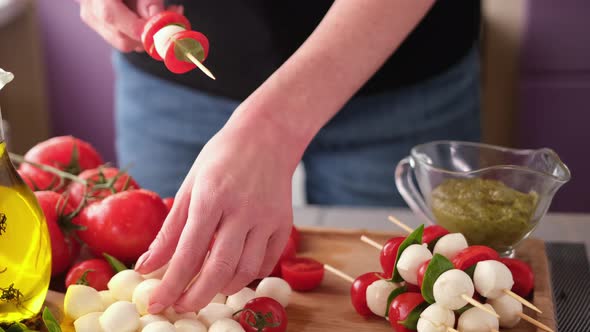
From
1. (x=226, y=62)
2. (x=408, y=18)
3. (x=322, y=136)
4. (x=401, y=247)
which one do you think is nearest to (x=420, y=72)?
(x=322, y=136)

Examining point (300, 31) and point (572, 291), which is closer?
point (572, 291)

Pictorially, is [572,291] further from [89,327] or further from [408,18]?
[89,327]

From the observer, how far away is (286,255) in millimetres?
1129

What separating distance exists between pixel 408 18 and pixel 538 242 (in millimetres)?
402

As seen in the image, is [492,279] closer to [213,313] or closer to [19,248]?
[213,313]

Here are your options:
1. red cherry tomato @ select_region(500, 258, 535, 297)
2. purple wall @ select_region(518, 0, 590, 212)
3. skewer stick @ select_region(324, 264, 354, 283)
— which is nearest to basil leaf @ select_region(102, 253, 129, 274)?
skewer stick @ select_region(324, 264, 354, 283)

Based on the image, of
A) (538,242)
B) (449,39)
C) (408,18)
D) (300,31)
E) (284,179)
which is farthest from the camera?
(449,39)

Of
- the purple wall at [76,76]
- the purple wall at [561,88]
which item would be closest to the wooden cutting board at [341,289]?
the purple wall at [561,88]

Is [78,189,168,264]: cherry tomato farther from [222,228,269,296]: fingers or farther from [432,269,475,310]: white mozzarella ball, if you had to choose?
[432,269,475,310]: white mozzarella ball

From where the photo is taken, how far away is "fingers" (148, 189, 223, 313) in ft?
2.80

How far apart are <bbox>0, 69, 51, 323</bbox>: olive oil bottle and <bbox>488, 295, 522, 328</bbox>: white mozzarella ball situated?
0.52 meters

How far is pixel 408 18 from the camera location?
3.43ft

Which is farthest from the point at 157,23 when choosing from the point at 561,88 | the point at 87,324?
the point at 561,88

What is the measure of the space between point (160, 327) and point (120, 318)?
51 millimetres
